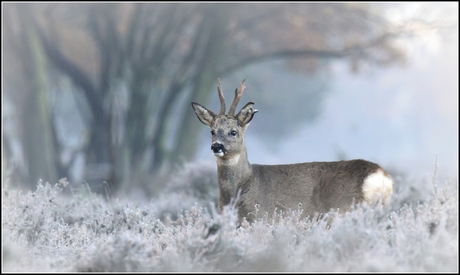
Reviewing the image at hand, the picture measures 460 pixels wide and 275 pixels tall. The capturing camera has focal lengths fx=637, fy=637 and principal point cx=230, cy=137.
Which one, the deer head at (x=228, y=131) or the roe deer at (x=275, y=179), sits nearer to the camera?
the roe deer at (x=275, y=179)

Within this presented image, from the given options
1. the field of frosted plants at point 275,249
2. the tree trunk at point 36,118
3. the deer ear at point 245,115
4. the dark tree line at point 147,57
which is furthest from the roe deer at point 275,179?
the tree trunk at point 36,118

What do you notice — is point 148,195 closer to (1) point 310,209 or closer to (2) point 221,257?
(1) point 310,209

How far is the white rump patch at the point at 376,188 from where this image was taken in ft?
18.7

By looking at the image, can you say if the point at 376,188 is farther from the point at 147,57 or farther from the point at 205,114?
the point at 147,57

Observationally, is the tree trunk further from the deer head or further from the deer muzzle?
the deer muzzle

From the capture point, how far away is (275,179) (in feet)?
20.6

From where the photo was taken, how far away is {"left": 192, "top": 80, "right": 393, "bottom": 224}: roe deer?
19.4ft

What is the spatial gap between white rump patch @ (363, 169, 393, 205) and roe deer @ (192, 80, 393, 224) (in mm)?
45

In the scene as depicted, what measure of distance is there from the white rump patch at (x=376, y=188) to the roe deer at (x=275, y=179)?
0.15 ft

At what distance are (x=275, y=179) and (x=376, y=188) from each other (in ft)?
3.40

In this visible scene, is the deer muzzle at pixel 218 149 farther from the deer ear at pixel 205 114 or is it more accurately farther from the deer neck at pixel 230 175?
the deer ear at pixel 205 114

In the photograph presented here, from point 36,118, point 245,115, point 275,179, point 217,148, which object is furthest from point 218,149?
point 36,118

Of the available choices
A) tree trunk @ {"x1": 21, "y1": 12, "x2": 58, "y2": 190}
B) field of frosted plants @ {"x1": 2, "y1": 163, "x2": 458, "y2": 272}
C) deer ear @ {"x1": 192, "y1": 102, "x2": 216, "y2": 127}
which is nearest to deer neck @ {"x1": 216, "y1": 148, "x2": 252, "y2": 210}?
deer ear @ {"x1": 192, "y1": 102, "x2": 216, "y2": 127}

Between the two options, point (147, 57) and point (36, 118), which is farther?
point (147, 57)
